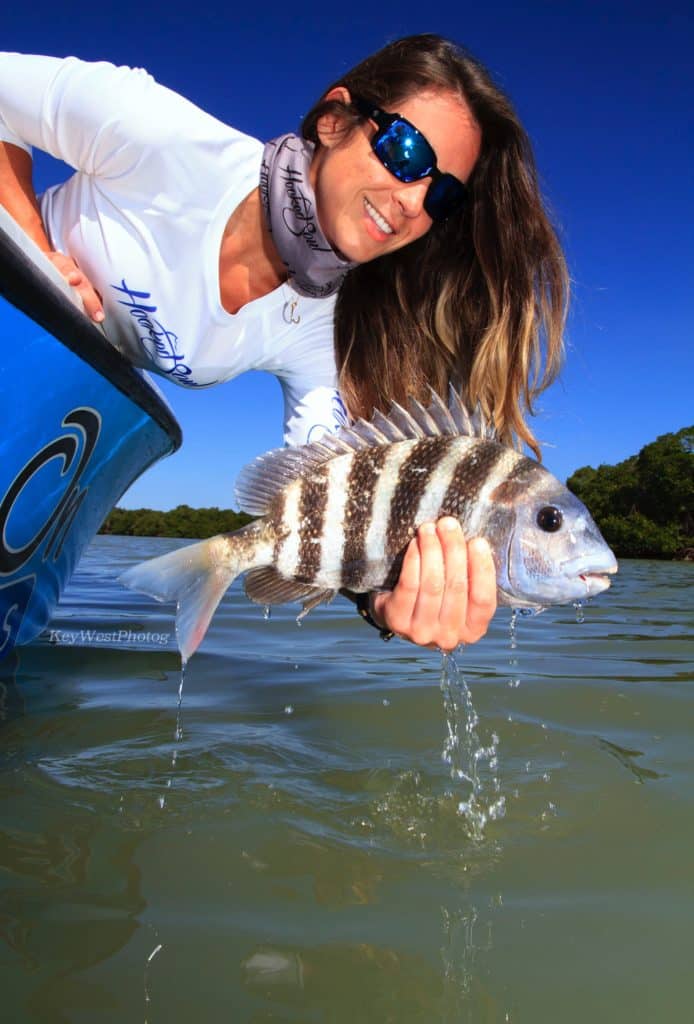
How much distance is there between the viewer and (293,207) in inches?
123

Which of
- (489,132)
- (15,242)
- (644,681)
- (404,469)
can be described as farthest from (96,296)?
(644,681)

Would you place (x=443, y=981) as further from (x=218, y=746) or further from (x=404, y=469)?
(x=218, y=746)

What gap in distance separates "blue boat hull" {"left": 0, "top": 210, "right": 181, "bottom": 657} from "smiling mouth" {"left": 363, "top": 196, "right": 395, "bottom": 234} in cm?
126

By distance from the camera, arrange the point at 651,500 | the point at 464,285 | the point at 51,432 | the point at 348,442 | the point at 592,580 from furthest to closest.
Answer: the point at 651,500 < the point at 464,285 < the point at 51,432 < the point at 348,442 < the point at 592,580

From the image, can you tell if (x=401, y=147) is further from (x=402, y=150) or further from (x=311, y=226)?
(x=311, y=226)

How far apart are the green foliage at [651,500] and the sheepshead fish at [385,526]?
37538mm

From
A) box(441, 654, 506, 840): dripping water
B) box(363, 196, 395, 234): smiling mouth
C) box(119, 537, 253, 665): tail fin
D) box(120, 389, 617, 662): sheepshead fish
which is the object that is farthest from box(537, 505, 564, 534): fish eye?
box(363, 196, 395, 234): smiling mouth

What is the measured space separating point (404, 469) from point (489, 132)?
1.87 m

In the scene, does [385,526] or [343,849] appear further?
[385,526]

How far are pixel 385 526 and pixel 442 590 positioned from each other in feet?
0.93

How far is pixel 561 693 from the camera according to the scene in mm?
4215

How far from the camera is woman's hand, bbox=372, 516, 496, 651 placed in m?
2.42

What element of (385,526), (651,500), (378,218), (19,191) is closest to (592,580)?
(385,526)

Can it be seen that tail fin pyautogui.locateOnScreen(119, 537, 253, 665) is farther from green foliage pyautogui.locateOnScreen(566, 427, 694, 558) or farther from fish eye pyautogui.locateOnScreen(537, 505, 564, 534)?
green foliage pyautogui.locateOnScreen(566, 427, 694, 558)
